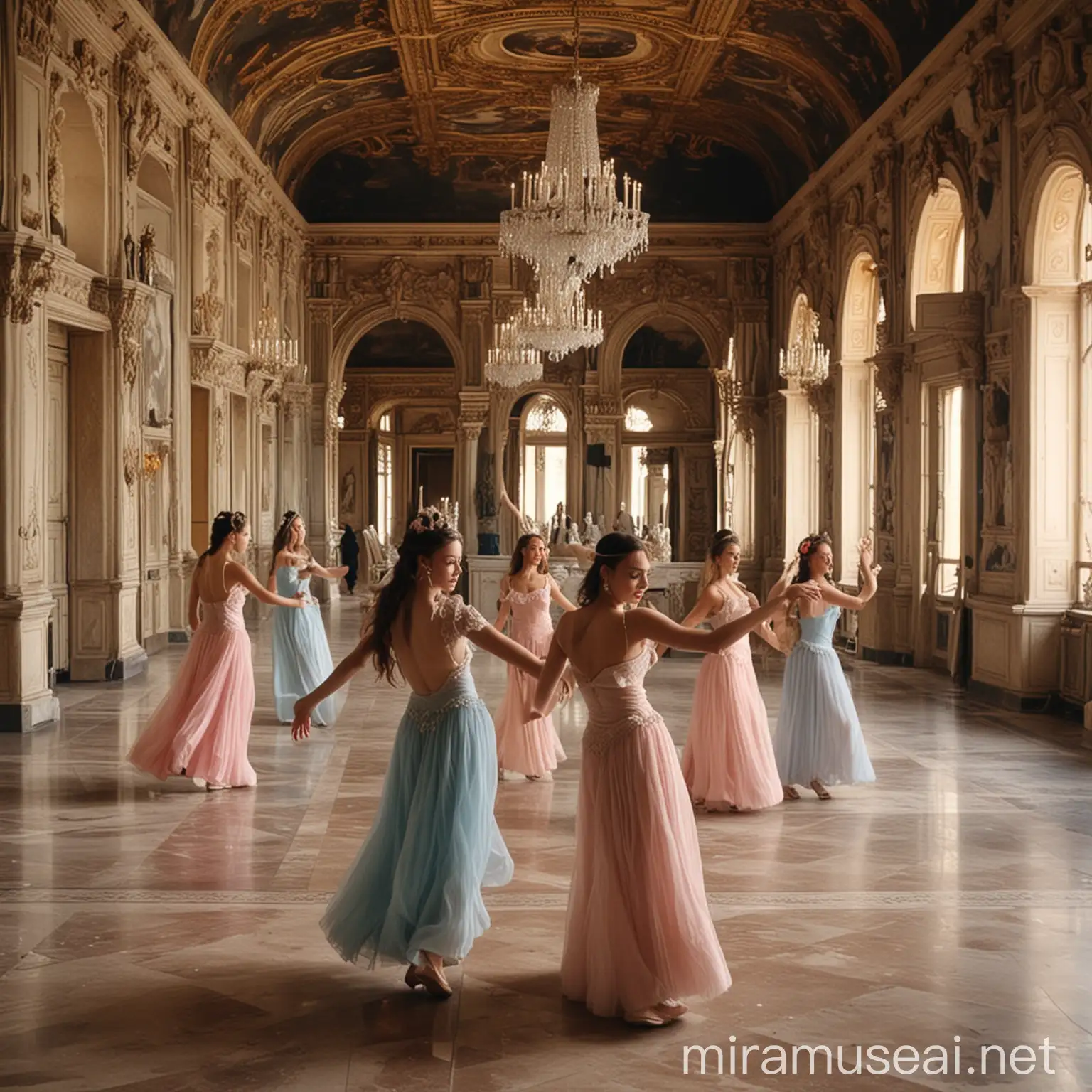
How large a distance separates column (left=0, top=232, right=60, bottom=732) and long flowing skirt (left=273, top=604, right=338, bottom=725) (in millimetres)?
1730

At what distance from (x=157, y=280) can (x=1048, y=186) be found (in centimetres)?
897

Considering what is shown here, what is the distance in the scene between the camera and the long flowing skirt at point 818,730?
27.5 feet

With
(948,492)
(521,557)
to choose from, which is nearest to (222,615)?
(521,557)

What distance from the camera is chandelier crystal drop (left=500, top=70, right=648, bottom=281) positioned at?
13.7 m

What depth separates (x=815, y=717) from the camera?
27.7ft

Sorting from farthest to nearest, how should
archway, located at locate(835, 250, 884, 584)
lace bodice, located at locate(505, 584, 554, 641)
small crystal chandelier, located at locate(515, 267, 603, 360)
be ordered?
1. archway, located at locate(835, 250, 884, 584)
2. small crystal chandelier, located at locate(515, 267, 603, 360)
3. lace bodice, located at locate(505, 584, 554, 641)

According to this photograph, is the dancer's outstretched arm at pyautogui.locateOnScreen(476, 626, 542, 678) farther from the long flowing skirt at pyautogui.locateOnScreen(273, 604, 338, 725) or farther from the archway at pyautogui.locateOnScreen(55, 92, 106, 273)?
the archway at pyautogui.locateOnScreen(55, 92, 106, 273)

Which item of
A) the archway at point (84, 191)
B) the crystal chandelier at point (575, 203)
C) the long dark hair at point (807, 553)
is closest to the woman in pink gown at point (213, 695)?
the long dark hair at point (807, 553)

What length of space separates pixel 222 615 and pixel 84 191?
6278 millimetres

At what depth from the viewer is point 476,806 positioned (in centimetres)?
486

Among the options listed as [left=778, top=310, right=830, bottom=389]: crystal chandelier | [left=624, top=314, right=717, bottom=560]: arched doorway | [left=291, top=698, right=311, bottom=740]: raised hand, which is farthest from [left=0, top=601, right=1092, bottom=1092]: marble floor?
[left=624, top=314, right=717, bottom=560]: arched doorway

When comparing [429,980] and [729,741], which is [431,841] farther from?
[729,741]

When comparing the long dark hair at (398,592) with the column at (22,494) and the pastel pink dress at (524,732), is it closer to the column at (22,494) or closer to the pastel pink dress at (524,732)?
the pastel pink dress at (524,732)

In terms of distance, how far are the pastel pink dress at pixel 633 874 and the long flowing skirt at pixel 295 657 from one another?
686 centimetres
